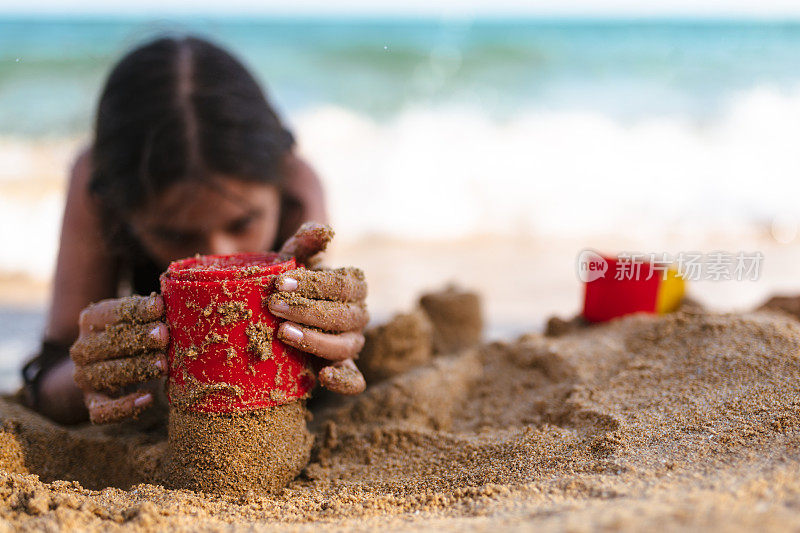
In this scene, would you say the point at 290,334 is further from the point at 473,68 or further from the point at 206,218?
the point at 473,68

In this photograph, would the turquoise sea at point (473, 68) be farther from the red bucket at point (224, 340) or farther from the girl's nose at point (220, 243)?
the red bucket at point (224, 340)

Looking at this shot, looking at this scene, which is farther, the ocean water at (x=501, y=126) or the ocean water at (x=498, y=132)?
the ocean water at (x=501, y=126)

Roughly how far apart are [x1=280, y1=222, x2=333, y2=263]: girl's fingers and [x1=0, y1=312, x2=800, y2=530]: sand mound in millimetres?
519

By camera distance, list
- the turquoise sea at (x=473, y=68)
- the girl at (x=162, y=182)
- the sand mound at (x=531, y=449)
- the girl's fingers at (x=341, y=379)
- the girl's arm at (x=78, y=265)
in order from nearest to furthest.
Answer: the sand mound at (x=531, y=449), the girl's fingers at (x=341, y=379), the girl at (x=162, y=182), the girl's arm at (x=78, y=265), the turquoise sea at (x=473, y=68)

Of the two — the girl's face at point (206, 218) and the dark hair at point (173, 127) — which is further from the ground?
the dark hair at point (173, 127)

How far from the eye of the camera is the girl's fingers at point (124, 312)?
124 cm

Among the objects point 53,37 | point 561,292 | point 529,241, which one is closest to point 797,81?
point 529,241

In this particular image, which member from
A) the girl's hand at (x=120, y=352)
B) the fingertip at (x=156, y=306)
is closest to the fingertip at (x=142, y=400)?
the girl's hand at (x=120, y=352)

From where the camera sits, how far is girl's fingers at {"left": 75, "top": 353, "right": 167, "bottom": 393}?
1.25 m

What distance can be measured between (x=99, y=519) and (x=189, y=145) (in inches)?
50.6

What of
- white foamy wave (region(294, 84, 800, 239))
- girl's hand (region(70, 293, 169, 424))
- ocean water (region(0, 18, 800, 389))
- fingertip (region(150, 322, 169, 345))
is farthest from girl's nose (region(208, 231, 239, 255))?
white foamy wave (region(294, 84, 800, 239))

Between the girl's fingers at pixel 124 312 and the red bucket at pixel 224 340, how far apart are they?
3 centimetres

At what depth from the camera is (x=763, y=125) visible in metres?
7.23

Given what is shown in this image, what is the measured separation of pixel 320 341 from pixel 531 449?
56 cm
